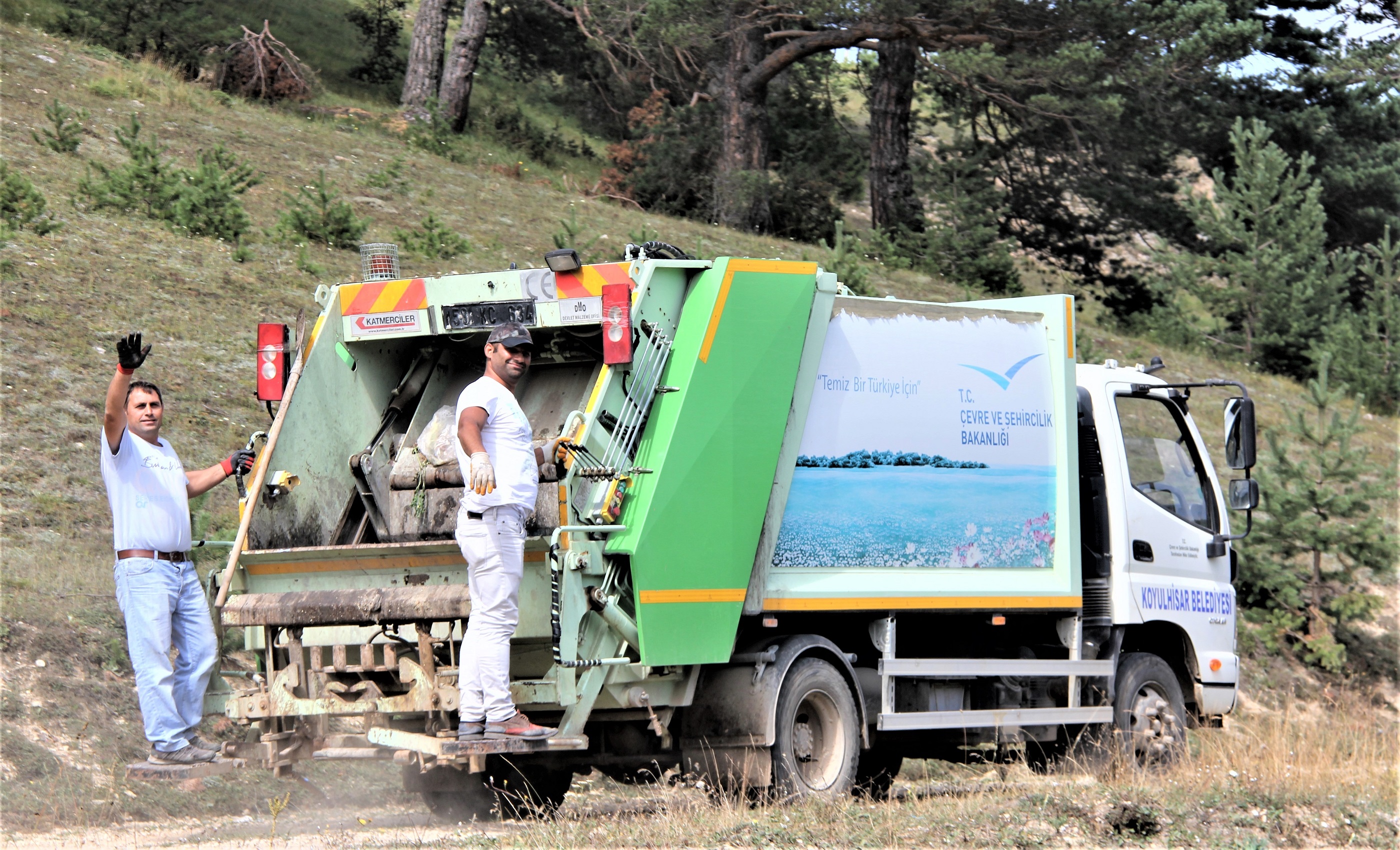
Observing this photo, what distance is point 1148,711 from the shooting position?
871 centimetres

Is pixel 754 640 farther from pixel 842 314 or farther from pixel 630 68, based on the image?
pixel 630 68

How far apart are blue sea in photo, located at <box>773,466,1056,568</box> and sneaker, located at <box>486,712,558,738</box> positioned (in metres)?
1.59

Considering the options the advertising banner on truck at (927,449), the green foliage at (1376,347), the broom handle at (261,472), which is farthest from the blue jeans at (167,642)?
the green foliage at (1376,347)

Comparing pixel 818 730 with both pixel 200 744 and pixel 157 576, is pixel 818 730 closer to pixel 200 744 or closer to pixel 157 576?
pixel 200 744

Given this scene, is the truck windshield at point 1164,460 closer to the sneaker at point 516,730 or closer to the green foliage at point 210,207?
the sneaker at point 516,730

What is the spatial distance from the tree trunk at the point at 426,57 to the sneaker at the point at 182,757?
65.7 feet

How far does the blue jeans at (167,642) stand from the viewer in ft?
20.1

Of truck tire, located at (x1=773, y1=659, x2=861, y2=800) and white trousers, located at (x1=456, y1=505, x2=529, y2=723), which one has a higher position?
white trousers, located at (x1=456, y1=505, x2=529, y2=723)

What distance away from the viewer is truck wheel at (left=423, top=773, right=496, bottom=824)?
7.32 meters

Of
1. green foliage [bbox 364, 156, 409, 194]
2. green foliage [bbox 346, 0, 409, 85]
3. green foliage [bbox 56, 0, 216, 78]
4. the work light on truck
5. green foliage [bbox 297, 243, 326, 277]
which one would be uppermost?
green foliage [bbox 346, 0, 409, 85]

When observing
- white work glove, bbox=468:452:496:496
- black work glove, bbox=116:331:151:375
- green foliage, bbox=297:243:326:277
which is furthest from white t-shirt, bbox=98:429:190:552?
green foliage, bbox=297:243:326:277

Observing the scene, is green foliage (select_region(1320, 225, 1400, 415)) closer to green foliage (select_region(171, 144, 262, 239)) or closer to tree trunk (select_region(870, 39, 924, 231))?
tree trunk (select_region(870, 39, 924, 231))

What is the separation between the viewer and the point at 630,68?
28.6 metres

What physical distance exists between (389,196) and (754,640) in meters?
12.8
